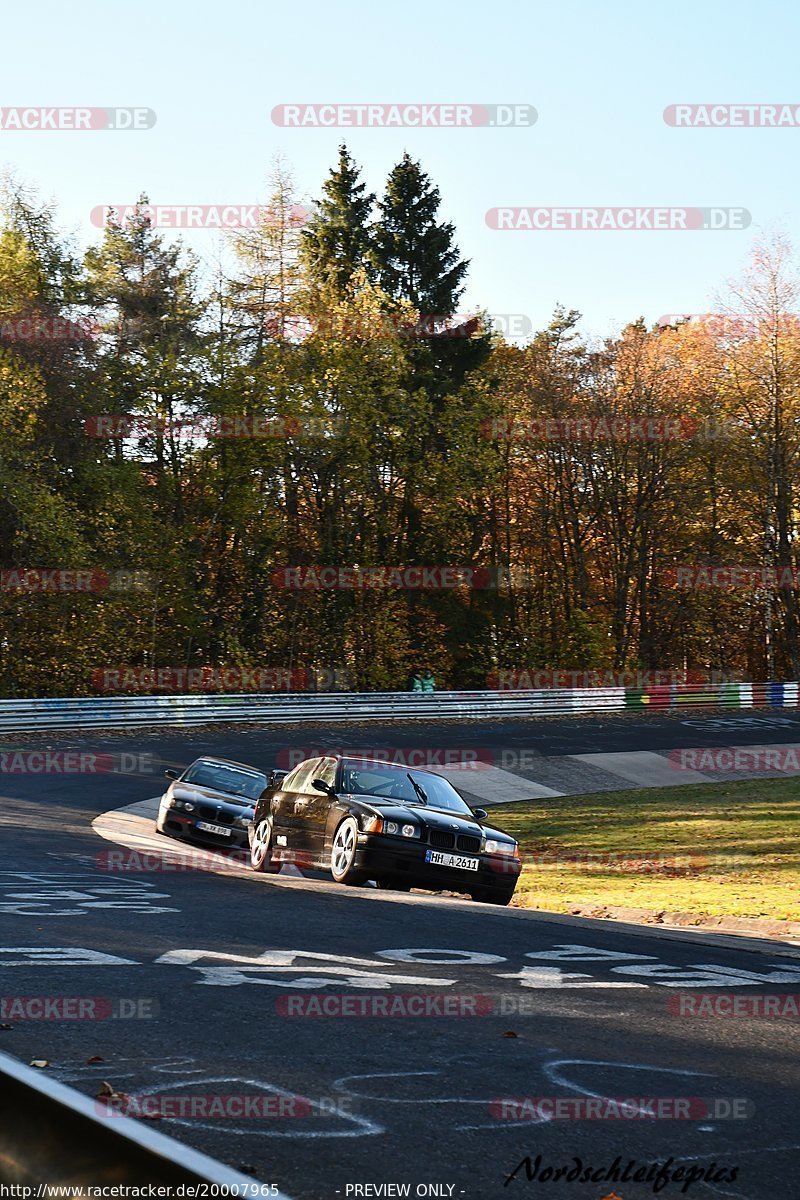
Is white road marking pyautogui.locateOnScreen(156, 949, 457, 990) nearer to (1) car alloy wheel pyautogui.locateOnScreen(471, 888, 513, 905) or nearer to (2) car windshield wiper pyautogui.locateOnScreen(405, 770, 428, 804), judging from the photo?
(1) car alloy wheel pyautogui.locateOnScreen(471, 888, 513, 905)

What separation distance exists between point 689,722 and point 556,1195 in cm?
3551

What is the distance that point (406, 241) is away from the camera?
5491 cm

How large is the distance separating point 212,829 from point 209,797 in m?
0.48

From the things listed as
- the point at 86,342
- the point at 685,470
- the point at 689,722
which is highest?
the point at 86,342

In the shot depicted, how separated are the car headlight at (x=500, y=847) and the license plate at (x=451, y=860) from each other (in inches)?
6.9

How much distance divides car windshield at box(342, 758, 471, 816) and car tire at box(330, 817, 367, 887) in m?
0.50

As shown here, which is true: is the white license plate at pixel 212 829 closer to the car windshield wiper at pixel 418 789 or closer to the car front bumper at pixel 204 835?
the car front bumper at pixel 204 835

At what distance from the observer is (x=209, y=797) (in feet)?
60.4

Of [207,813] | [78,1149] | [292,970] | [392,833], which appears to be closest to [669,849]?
[207,813]

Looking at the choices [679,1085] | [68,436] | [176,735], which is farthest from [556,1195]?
[68,436]

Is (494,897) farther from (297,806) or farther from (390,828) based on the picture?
(297,806)

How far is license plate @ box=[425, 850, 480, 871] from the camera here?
1312 centimetres

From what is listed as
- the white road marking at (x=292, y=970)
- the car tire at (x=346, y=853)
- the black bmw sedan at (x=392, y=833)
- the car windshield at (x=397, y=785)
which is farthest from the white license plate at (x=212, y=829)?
the white road marking at (x=292, y=970)

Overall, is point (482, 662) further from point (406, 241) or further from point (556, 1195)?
point (556, 1195)
